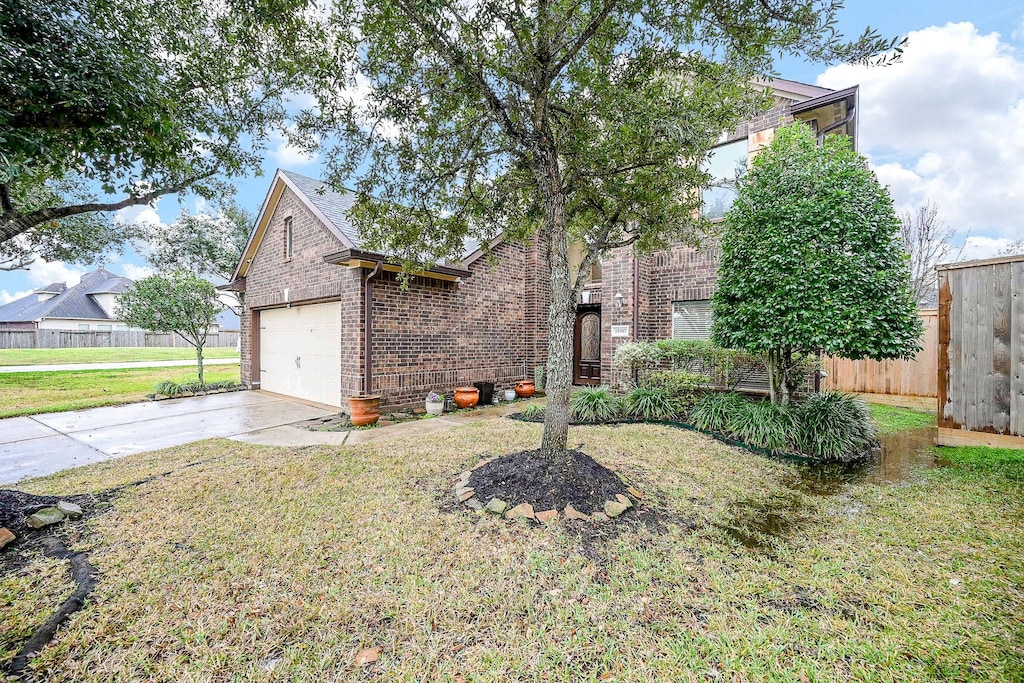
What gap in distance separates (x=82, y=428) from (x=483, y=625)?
351 inches

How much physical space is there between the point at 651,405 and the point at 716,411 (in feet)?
3.74

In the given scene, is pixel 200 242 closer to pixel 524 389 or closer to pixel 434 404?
pixel 434 404

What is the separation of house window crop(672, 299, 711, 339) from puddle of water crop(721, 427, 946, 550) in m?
3.49

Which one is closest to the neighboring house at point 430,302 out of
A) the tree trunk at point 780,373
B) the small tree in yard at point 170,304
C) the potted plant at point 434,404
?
the potted plant at point 434,404

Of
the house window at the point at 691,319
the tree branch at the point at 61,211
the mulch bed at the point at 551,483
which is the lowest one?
the mulch bed at the point at 551,483

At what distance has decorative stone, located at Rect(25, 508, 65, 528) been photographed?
3385mm

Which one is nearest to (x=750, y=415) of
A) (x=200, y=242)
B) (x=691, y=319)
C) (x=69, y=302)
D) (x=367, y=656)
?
(x=691, y=319)

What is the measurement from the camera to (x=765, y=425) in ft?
19.9

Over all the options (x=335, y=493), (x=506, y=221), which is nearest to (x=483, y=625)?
(x=335, y=493)

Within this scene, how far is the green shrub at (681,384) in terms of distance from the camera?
764cm

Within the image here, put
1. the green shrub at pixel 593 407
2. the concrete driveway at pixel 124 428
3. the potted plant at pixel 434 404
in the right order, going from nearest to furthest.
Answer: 1. the concrete driveway at pixel 124 428
2. the green shrub at pixel 593 407
3. the potted plant at pixel 434 404

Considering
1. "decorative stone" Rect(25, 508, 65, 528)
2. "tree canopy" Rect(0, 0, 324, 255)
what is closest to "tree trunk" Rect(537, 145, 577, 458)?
"tree canopy" Rect(0, 0, 324, 255)

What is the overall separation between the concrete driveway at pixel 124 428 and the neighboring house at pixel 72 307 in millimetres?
33656

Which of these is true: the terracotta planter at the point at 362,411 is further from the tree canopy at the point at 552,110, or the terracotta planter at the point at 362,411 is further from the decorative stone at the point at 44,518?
the decorative stone at the point at 44,518
